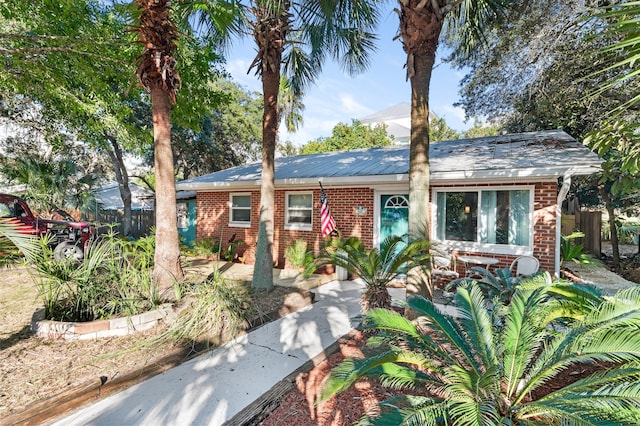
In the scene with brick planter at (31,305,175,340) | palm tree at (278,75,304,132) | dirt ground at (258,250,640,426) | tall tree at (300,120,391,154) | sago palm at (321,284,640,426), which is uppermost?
tall tree at (300,120,391,154)

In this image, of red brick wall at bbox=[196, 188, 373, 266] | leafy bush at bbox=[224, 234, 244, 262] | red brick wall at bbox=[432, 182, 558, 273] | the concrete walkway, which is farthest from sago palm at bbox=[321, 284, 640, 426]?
leafy bush at bbox=[224, 234, 244, 262]

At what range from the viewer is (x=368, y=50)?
7.84 m

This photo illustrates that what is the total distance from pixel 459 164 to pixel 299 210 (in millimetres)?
4969

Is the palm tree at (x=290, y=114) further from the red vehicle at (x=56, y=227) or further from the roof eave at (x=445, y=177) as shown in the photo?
the red vehicle at (x=56, y=227)

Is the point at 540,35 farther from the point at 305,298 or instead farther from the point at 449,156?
the point at 305,298

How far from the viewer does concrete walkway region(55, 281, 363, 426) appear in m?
2.98

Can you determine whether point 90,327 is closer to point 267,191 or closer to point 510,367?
point 267,191

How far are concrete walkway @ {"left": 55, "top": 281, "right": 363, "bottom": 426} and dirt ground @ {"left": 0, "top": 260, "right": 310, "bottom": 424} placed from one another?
0.88ft

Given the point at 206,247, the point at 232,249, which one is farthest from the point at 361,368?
the point at 206,247

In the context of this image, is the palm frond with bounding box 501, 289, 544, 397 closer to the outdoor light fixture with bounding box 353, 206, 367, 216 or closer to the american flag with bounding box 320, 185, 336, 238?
the american flag with bounding box 320, 185, 336, 238

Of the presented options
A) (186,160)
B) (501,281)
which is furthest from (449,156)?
(186,160)

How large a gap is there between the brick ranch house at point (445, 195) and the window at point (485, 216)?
2cm

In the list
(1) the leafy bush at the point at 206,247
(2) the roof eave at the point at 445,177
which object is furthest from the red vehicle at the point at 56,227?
(2) the roof eave at the point at 445,177

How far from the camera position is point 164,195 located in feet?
18.0
